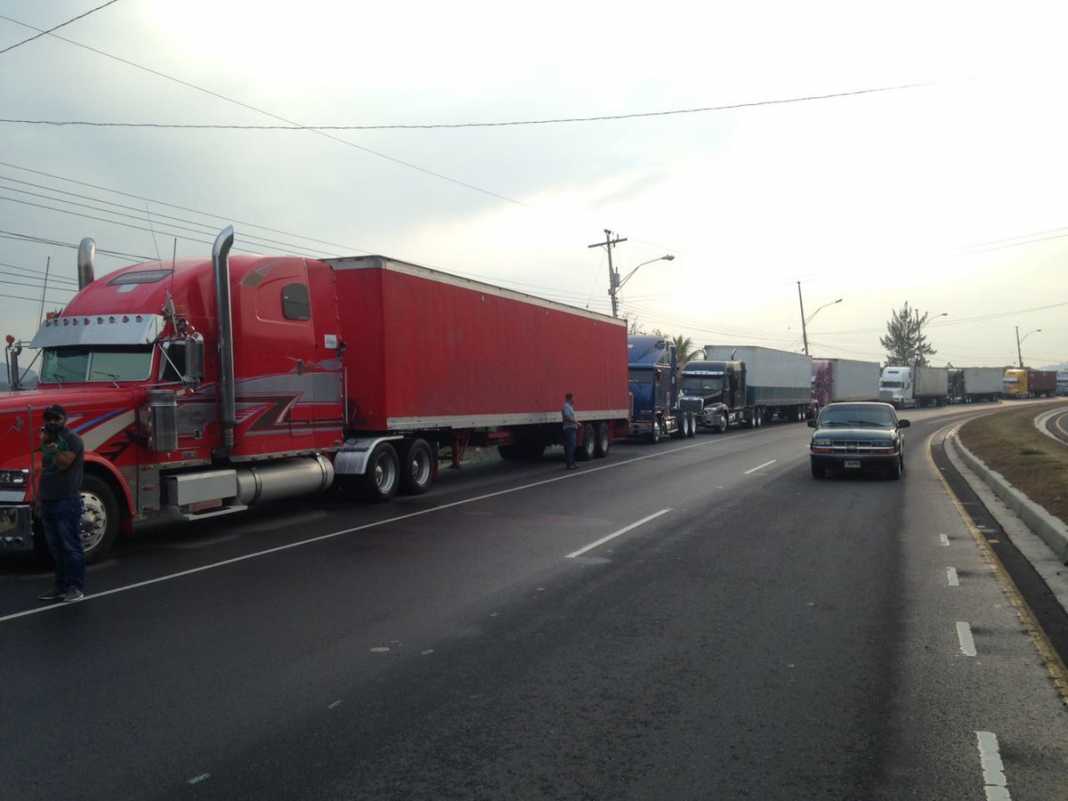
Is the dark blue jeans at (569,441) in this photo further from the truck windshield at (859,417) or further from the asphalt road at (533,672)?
the asphalt road at (533,672)

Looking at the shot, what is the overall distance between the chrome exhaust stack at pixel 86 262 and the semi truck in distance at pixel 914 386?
5796cm

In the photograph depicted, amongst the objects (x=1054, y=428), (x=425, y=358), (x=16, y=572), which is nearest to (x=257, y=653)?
(x=16, y=572)

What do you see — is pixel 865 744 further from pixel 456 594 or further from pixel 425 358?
pixel 425 358

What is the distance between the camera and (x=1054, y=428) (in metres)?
35.5

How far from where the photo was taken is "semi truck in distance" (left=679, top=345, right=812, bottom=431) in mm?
38438

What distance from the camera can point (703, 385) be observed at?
127 feet

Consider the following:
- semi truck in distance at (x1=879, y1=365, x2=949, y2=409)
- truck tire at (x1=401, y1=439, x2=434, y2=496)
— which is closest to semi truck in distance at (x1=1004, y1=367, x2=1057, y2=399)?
semi truck in distance at (x1=879, y1=365, x2=949, y2=409)

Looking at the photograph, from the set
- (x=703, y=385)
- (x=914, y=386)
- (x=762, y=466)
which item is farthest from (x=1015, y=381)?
(x=762, y=466)

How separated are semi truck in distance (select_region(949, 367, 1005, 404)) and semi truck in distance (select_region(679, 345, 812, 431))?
→ 3747 centimetres

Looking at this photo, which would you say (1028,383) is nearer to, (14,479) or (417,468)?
(417,468)

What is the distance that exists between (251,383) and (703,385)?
94.3 ft

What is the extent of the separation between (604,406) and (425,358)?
1000cm

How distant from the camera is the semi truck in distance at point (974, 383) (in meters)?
80.3

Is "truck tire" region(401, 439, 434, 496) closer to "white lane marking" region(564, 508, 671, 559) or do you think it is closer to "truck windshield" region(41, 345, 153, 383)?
"white lane marking" region(564, 508, 671, 559)
